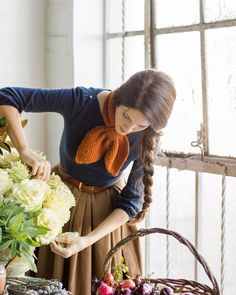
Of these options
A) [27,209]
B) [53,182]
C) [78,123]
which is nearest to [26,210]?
[27,209]

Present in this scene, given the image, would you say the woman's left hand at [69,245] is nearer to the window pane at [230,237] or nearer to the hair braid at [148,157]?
the hair braid at [148,157]

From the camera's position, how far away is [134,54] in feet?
6.03

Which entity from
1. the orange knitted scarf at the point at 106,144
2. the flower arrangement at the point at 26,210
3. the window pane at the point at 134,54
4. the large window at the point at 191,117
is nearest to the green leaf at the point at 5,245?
the flower arrangement at the point at 26,210

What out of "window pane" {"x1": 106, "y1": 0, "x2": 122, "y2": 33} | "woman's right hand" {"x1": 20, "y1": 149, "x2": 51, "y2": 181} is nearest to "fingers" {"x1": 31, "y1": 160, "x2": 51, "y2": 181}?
"woman's right hand" {"x1": 20, "y1": 149, "x2": 51, "y2": 181}

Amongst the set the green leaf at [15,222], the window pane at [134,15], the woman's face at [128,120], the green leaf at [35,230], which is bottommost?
the green leaf at [35,230]

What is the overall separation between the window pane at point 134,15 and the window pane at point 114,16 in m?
0.03

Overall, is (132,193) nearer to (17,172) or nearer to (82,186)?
(82,186)

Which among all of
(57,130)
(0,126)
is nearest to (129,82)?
(0,126)

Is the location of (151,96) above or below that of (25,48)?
below

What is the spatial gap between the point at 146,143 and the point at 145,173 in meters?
0.08

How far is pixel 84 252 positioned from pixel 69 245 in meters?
0.14

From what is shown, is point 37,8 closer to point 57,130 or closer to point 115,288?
point 57,130

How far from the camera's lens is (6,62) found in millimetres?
1726

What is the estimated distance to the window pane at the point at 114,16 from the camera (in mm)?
1834
